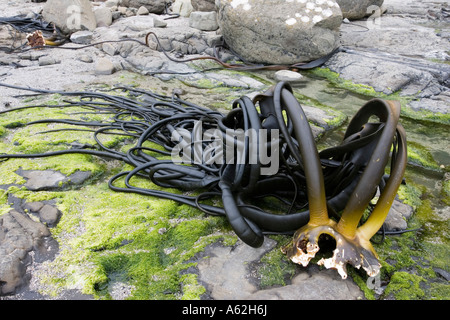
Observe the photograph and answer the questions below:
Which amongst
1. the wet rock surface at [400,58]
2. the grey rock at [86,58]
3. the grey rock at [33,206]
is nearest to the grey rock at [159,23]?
the grey rock at [86,58]

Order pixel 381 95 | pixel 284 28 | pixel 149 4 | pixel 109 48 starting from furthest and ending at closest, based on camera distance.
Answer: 1. pixel 149 4
2. pixel 109 48
3. pixel 284 28
4. pixel 381 95

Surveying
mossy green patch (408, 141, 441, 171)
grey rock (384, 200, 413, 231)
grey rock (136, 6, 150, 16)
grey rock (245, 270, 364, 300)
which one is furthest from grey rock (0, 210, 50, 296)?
grey rock (136, 6, 150, 16)

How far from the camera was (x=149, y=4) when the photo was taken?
9062 millimetres

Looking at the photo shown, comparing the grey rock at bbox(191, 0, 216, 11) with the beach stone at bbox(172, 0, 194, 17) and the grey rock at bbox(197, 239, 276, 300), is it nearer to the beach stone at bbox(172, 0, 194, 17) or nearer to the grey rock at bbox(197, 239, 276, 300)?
the beach stone at bbox(172, 0, 194, 17)

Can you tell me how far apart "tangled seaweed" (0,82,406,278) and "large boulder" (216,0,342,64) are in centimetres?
374

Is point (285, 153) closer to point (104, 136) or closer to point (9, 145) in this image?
point (104, 136)

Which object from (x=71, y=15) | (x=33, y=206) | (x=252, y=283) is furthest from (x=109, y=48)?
(x=252, y=283)

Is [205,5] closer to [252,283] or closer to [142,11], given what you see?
[142,11]

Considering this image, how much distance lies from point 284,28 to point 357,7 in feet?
12.2

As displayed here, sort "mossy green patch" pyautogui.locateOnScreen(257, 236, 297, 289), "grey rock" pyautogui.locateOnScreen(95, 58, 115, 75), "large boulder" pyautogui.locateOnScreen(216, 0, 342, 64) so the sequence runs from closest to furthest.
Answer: "mossy green patch" pyautogui.locateOnScreen(257, 236, 297, 289) → "grey rock" pyautogui.locateOnScreen(95, 58, 115, 75) → "large boulder" pyautogui.locateOnScreen(216, 0, 342, 64)

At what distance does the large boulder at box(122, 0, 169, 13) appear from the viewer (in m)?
9.03

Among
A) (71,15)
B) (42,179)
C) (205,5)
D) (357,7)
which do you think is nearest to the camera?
(42,179)

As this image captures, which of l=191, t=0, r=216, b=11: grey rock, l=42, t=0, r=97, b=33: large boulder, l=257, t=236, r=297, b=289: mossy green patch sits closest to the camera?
l=257, t=236, r=297, b=289: mossy green patch
